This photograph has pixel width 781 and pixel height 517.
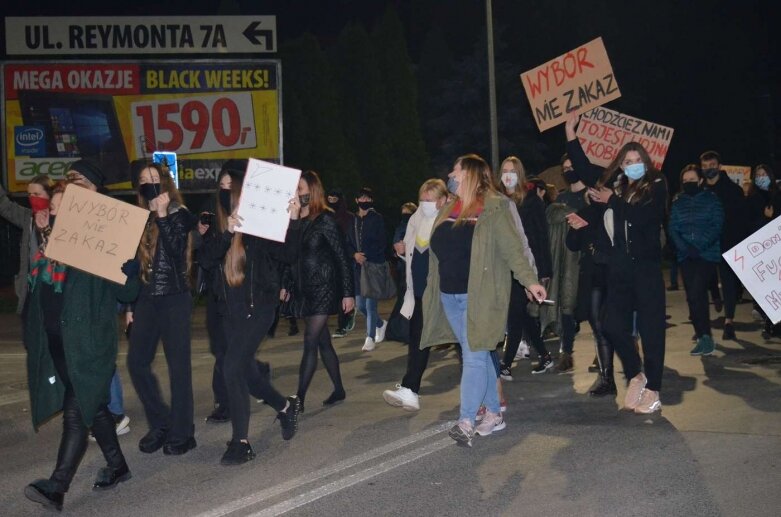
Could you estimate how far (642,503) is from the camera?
577 cm

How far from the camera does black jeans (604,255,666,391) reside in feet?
26.5

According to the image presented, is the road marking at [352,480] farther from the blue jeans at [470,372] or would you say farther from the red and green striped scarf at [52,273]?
the red and green striped scarf at [52,273]

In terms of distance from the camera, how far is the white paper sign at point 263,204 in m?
6.98

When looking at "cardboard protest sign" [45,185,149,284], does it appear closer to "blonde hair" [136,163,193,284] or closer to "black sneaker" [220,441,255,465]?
"blonde hair" [136,163,193,284]

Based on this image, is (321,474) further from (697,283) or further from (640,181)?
(697,283)

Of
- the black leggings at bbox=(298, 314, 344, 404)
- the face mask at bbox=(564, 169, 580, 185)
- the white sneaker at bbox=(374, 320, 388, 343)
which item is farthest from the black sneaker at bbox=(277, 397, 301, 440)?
the white sneaker at bbox=(374, 320, 388, 343)

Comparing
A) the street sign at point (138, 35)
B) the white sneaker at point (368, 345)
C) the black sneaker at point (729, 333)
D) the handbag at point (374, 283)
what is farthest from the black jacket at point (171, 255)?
the street sign at point (138, 35)

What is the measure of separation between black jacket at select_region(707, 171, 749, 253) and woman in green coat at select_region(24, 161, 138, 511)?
8182 millimetres

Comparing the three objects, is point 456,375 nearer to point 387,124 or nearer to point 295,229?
point 295,229

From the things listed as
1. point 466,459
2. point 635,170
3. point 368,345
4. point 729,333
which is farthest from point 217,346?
point 729,333

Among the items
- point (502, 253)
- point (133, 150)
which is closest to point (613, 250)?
point (502, 253)

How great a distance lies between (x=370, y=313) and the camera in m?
13.1

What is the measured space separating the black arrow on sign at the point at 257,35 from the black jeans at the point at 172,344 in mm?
17181

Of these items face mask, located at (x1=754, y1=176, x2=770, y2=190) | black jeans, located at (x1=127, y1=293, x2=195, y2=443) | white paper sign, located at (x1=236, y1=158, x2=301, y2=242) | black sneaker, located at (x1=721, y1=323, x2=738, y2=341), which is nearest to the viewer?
white paper sign, located at (x1=236, y1=158, x2=301, y2=242)
